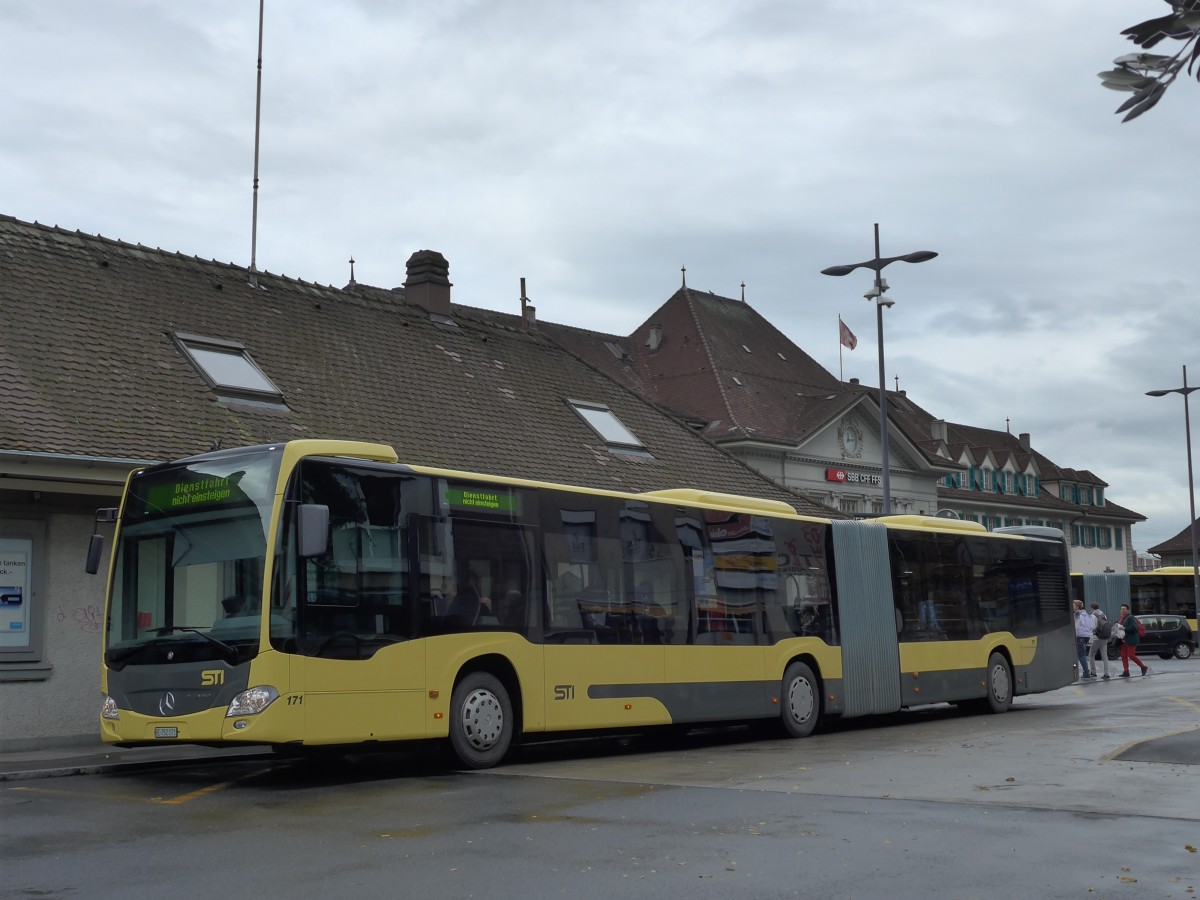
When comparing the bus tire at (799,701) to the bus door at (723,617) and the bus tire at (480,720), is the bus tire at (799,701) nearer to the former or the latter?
the bus door at (723,617)

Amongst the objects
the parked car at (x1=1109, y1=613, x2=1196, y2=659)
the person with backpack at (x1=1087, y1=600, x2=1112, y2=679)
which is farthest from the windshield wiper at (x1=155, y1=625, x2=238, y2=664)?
the parked car at (x1=1109, y1=613, x2=1196, y2=659)

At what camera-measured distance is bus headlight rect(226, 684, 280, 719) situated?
12945 mm

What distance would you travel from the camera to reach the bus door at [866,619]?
20906 mm

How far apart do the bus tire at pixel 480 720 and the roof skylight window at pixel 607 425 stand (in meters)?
14.0

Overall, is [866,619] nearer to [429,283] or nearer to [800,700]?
[800,700]

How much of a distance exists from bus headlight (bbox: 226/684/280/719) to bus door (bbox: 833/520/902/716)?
390 inches

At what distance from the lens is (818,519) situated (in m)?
21.2

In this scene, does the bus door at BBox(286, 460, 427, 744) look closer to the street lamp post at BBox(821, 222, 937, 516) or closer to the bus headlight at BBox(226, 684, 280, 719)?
the bus headlight at BBox(226, 684, 280, 719)

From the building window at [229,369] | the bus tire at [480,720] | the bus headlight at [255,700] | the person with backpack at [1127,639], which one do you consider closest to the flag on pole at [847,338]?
the person with backpack at [1127,639]

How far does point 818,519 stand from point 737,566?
266 centimetres

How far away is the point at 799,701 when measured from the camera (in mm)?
19812

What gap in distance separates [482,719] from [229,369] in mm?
9780

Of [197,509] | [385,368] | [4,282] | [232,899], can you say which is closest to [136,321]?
[4,282]

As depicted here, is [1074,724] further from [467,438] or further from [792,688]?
[467,438]
